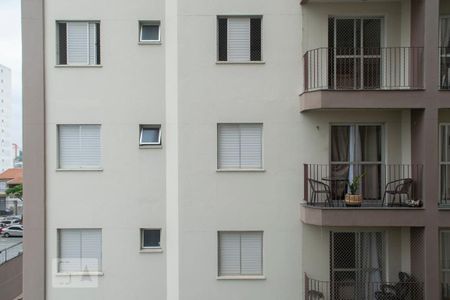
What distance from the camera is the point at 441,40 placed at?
10.5 m

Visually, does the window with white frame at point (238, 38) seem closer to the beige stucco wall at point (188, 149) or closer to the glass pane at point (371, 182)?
the beige stucco wall at point (188, 149)

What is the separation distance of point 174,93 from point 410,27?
20.1ft

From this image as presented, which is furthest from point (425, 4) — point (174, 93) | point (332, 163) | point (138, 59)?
point (138, 59)

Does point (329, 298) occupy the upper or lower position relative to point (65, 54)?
lower

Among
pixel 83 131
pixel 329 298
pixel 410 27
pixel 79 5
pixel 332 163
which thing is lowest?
pixel 329 298

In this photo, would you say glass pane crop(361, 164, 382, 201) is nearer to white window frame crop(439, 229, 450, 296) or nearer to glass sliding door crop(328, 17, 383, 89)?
white window frame crop(439, 229, 450, 296)

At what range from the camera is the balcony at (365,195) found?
952 cm

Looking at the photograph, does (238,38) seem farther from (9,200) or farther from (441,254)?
(9,200)

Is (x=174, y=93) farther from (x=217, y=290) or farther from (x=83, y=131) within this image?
(x=217, y=290)

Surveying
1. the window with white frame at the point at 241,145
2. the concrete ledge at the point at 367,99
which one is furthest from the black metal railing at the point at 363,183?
the concrete ledge at the point at 367,99

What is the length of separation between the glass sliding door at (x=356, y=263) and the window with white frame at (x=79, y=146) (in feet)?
21.2

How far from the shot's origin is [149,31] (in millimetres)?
10742

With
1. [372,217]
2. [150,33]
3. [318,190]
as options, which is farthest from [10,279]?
[372,217]

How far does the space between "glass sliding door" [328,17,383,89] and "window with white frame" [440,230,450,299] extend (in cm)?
418
